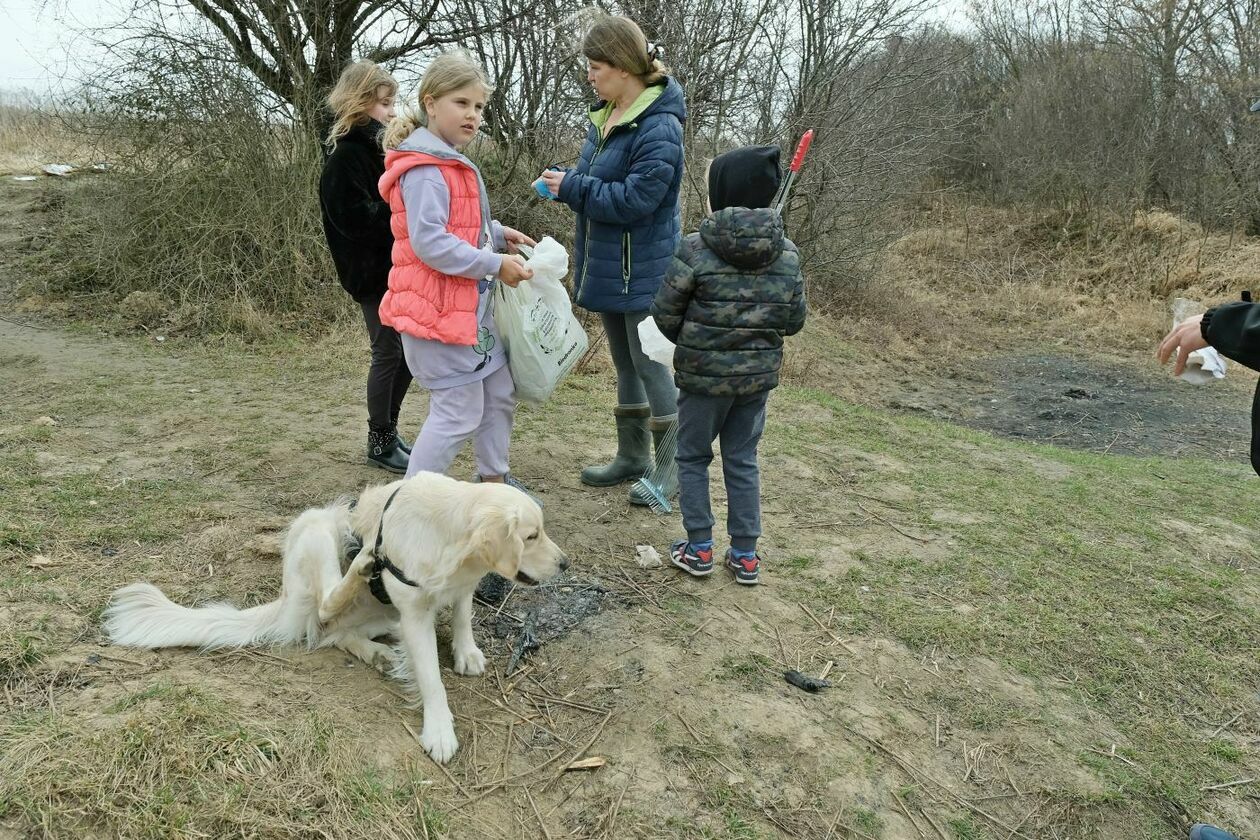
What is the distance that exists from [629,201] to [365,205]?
1.43 metres

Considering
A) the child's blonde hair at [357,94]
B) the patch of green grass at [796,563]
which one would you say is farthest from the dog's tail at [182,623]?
the child's blonde hair at [357,94]

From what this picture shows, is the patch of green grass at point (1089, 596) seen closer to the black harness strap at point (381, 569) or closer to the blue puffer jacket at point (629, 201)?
the black harness strap at point (381, 569)

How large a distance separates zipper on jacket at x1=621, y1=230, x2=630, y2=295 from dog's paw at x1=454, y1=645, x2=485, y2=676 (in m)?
1.93

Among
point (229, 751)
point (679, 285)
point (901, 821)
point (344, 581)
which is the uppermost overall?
point (679, 285)

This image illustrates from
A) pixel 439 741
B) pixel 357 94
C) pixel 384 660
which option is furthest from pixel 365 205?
pixel 439 741

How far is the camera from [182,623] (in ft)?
9.34

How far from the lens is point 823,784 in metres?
2.63

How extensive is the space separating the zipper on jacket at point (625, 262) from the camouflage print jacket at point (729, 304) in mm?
600

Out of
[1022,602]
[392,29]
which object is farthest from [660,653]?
[392,29]

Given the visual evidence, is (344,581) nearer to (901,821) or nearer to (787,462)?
(901,821)

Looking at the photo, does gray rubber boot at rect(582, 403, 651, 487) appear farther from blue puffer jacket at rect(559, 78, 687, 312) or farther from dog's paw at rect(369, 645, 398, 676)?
dog's paw at rect(369, 645, 398, 676)

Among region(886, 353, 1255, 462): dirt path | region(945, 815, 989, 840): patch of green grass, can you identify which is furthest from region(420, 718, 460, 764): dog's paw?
region(886, 353, 1255, 462): dirt path

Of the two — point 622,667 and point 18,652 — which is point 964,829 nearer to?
point 622,667

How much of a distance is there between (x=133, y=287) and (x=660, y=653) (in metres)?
7.60
